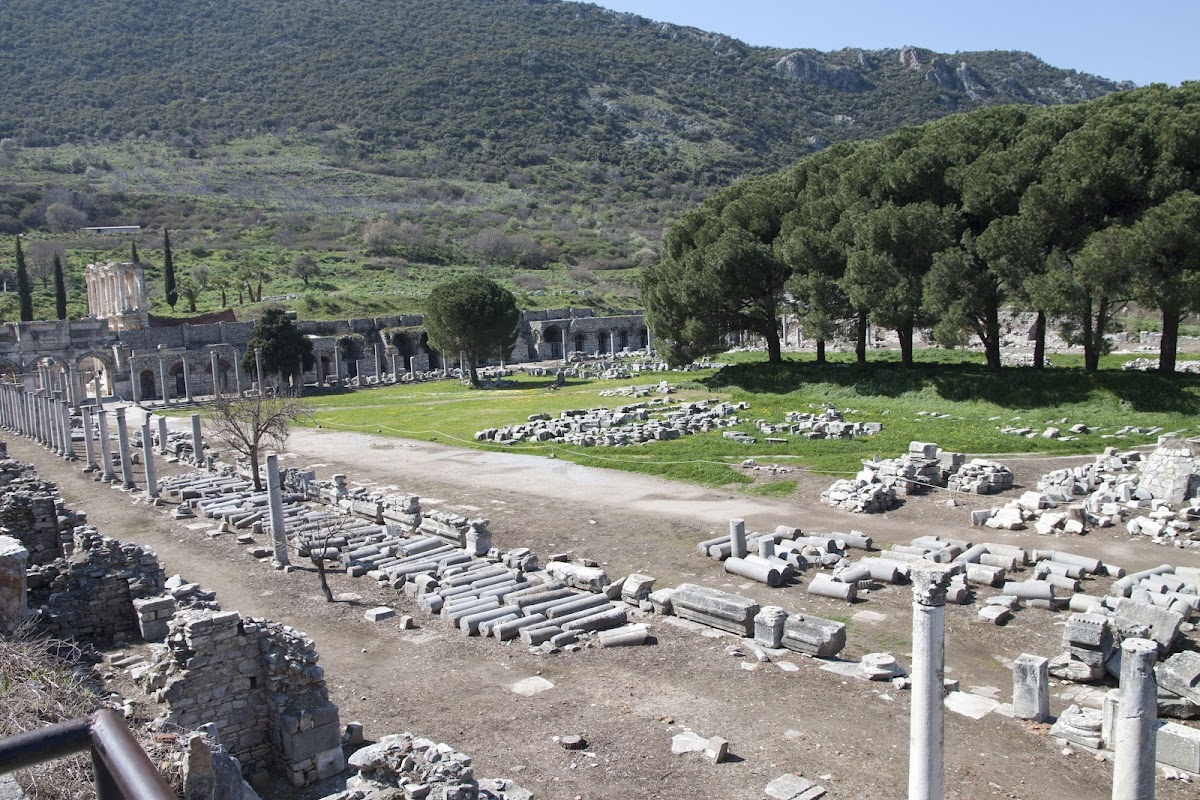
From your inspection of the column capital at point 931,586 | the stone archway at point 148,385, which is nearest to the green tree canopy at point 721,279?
the column capital at point 931,586

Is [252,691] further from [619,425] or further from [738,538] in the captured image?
[619,425]

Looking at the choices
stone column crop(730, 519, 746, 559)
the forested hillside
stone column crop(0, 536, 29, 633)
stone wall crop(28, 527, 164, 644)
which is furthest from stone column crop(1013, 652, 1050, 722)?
the forested hillside

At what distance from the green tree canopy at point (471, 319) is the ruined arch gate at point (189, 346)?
187 inches

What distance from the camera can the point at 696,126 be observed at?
171500 mm

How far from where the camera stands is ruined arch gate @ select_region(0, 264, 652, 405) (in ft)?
186

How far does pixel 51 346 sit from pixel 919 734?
2430 inches

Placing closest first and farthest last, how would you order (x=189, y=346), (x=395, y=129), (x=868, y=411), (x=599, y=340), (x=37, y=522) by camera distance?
(x=37, y=522), (x=868, y=411), (x=189, y=346), (x=599, y=340), (x=395, y=129)

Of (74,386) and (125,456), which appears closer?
(125,456)

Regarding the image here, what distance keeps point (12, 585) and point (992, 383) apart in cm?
3074

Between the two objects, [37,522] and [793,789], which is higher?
[37,522]

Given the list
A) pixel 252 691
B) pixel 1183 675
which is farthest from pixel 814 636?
pixel 252 691

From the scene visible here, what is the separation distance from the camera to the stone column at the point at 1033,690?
1034 centimetres

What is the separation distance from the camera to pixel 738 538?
17.2 m

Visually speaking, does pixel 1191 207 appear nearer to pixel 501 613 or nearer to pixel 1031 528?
pixel 1031 528
